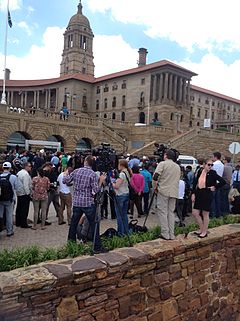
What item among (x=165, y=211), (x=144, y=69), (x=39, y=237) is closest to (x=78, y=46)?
(x=144, y=69)

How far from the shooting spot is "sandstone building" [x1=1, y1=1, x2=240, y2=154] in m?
72.3

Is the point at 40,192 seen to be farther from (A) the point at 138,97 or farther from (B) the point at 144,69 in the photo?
(A) the point at 138,97

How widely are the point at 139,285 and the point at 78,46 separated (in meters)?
111

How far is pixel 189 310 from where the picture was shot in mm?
6988

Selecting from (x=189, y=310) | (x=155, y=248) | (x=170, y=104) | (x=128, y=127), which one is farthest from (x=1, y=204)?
(x=170, y=104)

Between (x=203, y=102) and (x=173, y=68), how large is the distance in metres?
24.9

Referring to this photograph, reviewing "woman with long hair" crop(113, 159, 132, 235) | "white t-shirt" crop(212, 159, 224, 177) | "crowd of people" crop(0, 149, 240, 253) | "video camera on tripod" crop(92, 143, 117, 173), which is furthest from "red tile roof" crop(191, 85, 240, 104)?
"video camera on tripod" crop(92, 143, 117, 173)

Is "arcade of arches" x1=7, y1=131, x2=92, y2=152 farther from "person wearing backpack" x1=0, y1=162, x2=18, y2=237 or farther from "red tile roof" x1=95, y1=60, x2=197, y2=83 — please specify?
"red tile roof" x1=95, y1=60, x2=197, y2=83

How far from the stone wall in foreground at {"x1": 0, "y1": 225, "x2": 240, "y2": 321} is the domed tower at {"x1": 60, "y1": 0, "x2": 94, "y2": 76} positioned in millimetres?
108006

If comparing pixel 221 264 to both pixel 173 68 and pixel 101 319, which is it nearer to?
pixel 101 319

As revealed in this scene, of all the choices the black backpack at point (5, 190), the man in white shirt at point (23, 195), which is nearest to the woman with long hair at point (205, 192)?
the black backpack at point (5, 190)

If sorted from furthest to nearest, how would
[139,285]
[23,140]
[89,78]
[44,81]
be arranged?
[44,81], [89,78], [23,140], [139,285]

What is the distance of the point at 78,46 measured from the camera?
362 feet

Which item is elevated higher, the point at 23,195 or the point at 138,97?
the point at 138,97
